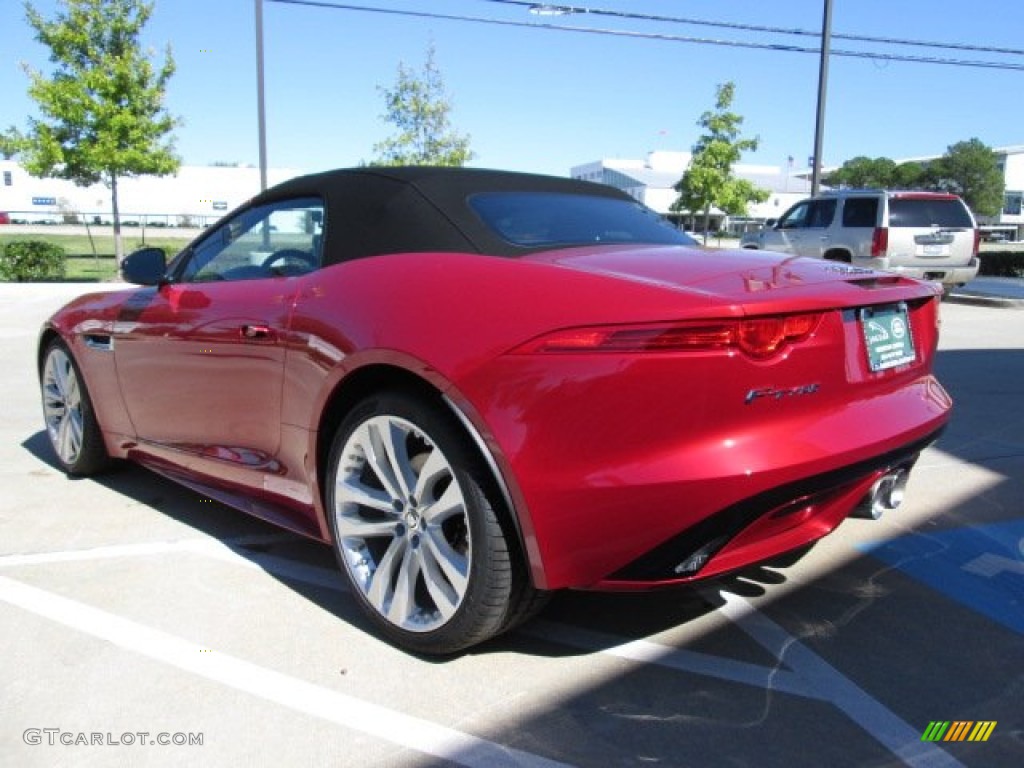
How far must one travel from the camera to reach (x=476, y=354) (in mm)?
2436

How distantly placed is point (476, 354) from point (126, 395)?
236cm

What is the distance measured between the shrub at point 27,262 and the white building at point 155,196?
41.7 meters

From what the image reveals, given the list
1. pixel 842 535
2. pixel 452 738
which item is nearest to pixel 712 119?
pixel 842 535

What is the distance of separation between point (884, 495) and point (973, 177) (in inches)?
4307

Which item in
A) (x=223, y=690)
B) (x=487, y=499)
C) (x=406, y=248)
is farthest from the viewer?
(x=406, y=248)

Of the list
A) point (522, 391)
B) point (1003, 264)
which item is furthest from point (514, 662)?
point (1003, 264)

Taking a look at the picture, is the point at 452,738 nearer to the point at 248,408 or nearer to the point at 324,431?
the point at 324,431

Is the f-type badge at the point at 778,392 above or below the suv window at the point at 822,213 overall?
below

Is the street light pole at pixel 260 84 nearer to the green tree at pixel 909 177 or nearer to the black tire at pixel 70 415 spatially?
the black tire at pixel 70 415

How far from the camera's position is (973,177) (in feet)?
320

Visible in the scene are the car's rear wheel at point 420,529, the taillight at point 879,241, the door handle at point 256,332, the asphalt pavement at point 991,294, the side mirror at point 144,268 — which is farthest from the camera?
the asphalt pavement at point 991,294

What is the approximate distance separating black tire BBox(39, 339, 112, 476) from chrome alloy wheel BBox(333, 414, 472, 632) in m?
2.19

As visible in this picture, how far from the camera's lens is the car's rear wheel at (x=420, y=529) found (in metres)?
2.49

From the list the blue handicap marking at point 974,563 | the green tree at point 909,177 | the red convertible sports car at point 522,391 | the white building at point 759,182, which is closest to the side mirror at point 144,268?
the red convertible sports car at point 522,391
